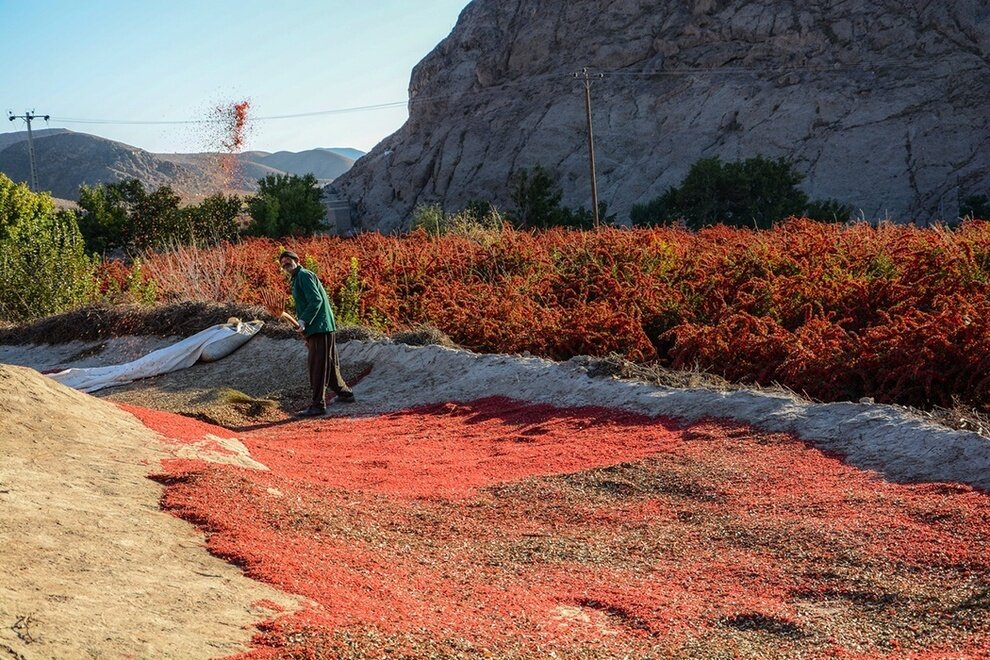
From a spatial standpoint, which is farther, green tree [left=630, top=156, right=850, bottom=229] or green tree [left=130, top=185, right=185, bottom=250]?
green tree [left=630, top=156, right=850, bottom=229]

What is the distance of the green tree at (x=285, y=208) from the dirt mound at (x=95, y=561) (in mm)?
30710

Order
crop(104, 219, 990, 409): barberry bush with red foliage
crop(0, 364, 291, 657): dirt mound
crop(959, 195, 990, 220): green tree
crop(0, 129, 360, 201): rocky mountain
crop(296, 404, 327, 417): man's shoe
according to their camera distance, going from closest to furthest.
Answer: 1. crop(0, 364, 291, 657): dirt mound
2. crop(104, 219, 990, 409): barberry bush with red foliage
3. crop(296, 404, 327, 417): man's shoe
4. crop(959, 195, 990, 220): green tree
5. crop(0, 129, 360, 201): rocky mountain

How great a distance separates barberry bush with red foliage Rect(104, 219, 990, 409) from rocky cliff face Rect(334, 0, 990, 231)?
27.9 metres

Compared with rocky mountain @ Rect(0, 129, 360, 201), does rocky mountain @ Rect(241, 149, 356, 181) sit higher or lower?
higher

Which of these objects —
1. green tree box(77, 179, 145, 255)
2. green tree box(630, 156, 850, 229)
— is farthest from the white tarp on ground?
green tree box(630, 156, 850, 229)

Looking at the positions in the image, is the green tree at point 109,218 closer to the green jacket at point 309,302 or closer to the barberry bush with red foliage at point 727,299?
the barberry bush with red foliage at point 727,299

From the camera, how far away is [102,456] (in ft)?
22.0

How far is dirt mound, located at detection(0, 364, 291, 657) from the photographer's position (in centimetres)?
391

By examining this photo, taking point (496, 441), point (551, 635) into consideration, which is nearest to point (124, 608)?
point (551, 635)

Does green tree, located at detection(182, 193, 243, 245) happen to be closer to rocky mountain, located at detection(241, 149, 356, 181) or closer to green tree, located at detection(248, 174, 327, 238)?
green tree, located at detection(248, 174, 327, 238)

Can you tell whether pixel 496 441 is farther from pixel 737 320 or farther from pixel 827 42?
pixel 827 42

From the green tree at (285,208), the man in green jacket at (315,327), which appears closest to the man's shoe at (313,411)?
the man in green jacket at (315,327)

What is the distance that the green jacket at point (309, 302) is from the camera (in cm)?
1136

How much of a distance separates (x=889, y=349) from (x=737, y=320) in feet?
7.52
